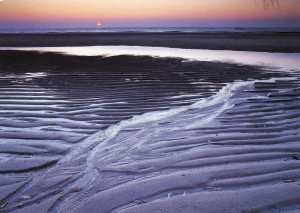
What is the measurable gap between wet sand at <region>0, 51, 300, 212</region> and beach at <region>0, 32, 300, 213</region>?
0.01 m

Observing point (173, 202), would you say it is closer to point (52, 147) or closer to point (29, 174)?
point (29, 174)

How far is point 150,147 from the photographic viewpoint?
12.2 ft

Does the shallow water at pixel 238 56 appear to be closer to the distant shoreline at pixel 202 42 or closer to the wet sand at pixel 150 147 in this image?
the distant shoreline at pixel 202 42

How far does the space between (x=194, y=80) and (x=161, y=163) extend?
5.01m

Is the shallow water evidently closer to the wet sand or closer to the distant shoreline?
the distant shoreline

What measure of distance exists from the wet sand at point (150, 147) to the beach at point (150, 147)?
1 cm

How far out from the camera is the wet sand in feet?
8.51

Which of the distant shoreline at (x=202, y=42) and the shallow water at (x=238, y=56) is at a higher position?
the distant shoreline at (x=202, y=42)

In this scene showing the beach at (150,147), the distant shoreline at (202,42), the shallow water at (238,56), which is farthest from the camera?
the distant shoreline at (202,42)

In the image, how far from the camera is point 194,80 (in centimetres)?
802

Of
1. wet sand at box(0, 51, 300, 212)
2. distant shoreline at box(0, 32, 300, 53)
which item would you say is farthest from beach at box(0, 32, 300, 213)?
distant shoreline at box(0, 32, 300, 53)

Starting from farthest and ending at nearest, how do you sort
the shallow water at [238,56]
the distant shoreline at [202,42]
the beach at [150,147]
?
the distant shoreline at [202,42] → the shallow water at [238,56] → the beach at [150,147]

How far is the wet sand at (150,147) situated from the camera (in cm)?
259

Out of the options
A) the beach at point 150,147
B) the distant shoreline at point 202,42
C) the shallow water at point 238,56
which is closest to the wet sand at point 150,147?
the beach at point 150,147
